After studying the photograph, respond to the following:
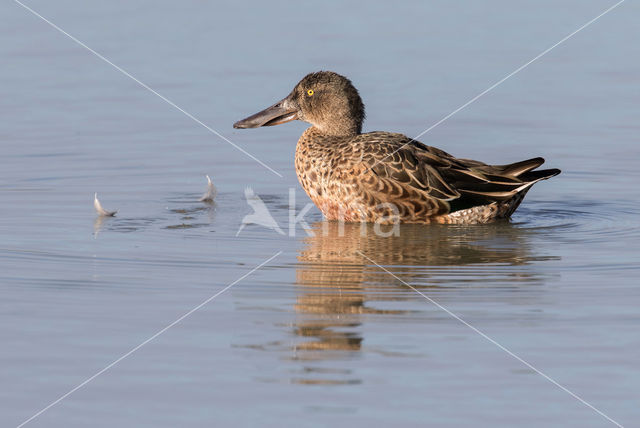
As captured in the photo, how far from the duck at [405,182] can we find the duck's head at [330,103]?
1.60 feet

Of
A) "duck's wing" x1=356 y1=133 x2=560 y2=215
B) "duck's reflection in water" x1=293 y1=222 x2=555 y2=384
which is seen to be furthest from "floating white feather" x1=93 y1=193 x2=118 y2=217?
"duck's wing" x1=356 y1=133 x2=560 y2=215

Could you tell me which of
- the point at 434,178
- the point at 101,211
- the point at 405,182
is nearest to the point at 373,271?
the point at 405,182

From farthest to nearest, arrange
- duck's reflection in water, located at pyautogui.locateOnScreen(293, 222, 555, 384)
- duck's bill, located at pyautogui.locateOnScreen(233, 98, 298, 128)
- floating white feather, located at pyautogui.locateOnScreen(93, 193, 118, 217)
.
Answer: duck's bill, located at pyautogui.locateOnScreen(233, 98, 298, 128) < floating white feather, located at pyautogui.locateOnScreen(93, 193, 118, 217) < duck's reflection in water, located at pyautogui.locateOnScreen(293, 222, 555, 384)

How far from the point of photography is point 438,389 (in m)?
5.50

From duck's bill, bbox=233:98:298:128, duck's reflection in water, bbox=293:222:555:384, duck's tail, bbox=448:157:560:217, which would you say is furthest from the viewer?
duck's bill, bbox=233:98:298:128

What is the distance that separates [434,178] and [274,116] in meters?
2.10

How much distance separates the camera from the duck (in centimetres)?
1013

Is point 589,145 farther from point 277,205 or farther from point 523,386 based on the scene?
point 523,386

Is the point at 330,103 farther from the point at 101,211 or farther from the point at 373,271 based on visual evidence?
the point at 373,271

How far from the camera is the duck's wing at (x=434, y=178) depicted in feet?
33.2

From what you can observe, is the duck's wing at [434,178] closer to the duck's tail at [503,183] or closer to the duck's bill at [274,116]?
the duck's tail at [503,183]

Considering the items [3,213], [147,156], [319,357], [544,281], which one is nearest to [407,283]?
[544,281]

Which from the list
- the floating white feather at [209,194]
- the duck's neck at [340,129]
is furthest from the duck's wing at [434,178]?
the floating white feather at [209,194]

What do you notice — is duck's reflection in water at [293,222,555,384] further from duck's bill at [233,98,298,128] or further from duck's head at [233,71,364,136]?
duck's bill at [233,98,298,128]
